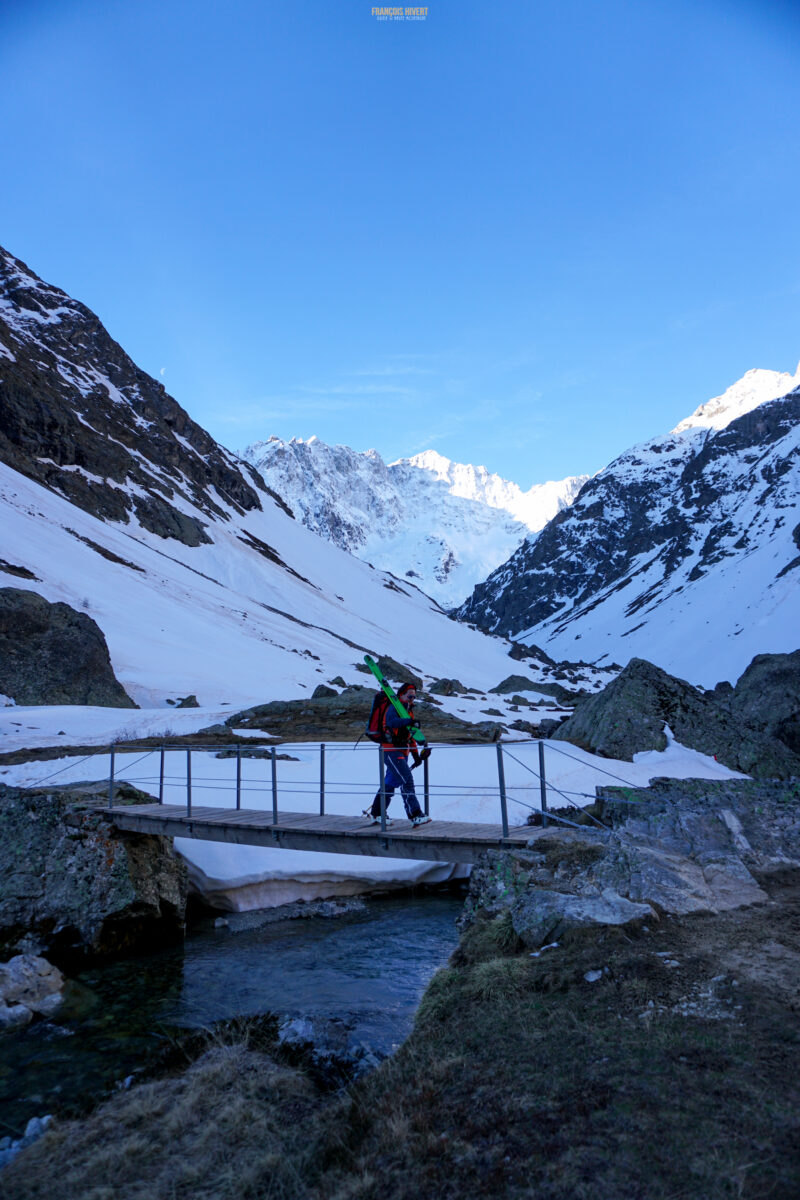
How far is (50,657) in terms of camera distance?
88.5 feet

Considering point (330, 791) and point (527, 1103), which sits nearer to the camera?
point (527, 1103)

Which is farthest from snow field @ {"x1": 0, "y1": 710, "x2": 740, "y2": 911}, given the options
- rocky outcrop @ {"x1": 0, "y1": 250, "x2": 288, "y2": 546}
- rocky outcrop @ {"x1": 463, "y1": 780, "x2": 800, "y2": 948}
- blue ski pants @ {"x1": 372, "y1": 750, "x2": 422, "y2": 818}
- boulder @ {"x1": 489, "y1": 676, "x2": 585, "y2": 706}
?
rocky outcrop @ {"x1": 0, "y1": 250, "x2": 288, "y2": 546}

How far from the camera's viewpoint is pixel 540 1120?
4109mm

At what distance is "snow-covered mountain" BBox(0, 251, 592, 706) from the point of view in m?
36.9

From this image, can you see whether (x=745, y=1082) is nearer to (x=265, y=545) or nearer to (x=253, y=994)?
(x=253, y=994)

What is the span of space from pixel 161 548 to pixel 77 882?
53.9m

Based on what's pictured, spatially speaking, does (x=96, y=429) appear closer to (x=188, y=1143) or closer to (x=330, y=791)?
(x=330, y=791)

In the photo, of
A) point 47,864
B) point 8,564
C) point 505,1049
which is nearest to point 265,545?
point 8,564

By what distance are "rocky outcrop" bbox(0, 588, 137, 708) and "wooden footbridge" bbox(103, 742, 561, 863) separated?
52.3 ft

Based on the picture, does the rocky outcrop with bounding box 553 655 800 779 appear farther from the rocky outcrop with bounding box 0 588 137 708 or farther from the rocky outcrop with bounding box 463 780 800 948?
the rocky outcrop with bounding box 0 588 137 708

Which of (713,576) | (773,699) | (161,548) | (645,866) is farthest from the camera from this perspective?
(713,576)

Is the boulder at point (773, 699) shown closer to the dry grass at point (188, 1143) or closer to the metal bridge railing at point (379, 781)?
the metal bridge railing at point (379, 781)

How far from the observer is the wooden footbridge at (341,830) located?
28.2ft

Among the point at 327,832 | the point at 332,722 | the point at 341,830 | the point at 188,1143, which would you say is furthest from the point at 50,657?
the point at 188,1143
